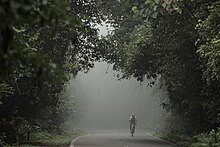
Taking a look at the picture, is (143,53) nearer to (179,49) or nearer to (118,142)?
(179,49)

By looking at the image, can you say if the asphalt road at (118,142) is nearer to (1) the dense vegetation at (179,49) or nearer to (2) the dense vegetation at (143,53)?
(2) the dense vegetation at (143,53)

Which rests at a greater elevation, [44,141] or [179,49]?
[179,49]

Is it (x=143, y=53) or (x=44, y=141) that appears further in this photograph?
(x=143, y=53)

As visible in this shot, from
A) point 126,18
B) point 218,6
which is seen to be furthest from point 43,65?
point 126,18

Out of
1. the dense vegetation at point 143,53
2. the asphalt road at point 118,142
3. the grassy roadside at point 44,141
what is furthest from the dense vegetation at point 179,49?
the grassy roadside at point 44,141

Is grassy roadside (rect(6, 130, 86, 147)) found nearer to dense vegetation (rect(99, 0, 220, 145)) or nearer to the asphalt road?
the asphalt road

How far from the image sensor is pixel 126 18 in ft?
93.9

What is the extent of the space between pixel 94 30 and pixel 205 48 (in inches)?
338

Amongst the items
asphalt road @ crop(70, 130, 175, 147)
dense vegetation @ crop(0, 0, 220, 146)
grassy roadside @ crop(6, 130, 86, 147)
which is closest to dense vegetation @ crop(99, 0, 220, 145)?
dense vegetation @ crop(0, 0, 220, 146)

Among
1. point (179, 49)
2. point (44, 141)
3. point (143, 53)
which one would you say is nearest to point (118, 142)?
point (44, 141)

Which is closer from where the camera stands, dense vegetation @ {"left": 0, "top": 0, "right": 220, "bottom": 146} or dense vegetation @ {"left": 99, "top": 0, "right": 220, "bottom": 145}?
dense vegetation @ {"left": 99, "top": 0, "right": 220, "bottom": 145}

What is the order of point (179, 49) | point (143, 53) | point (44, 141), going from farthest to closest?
point (143, 53) < point (44, 141) < point (179, 49)

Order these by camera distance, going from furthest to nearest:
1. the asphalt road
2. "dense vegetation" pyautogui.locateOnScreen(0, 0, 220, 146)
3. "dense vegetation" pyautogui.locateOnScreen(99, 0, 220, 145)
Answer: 1. the asphalt road
2. "dense vegetation" pyautogui.locateOnScreen(0, 0, 220, 146)
3. "dense vegetation" pyautogui.locateOnScreen(99, 0, 220, 145)

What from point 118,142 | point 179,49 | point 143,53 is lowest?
point 118,142
